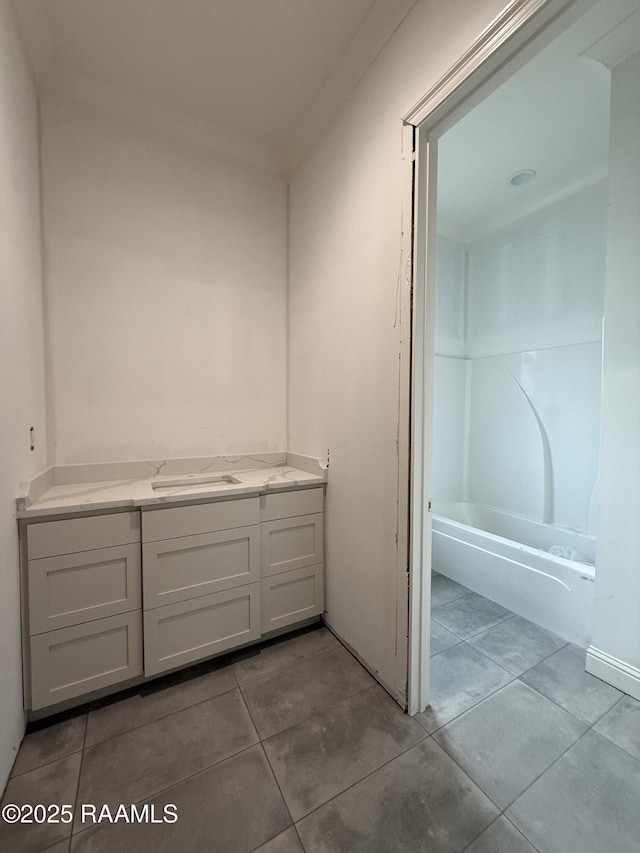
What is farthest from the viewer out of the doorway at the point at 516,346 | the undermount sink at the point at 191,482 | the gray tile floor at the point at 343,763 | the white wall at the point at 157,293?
the undermount sink at the point at 191,482

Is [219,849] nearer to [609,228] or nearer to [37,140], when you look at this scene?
[609,228]

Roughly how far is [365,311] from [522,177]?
197cm

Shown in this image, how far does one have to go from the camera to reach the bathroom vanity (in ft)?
4.30

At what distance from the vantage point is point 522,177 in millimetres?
2400

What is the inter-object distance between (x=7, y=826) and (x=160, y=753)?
41 centimetres

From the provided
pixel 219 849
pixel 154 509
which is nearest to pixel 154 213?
pixel 154 509

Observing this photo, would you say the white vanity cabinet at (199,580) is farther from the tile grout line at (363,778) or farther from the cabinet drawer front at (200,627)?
the tile grout line at (363,778)

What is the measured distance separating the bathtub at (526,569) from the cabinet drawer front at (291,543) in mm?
1134

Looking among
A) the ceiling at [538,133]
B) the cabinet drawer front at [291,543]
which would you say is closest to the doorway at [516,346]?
the ceiling at [538,133]

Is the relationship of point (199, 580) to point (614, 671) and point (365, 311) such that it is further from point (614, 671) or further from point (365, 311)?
point (614, 671)

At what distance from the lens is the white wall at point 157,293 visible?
1719mm

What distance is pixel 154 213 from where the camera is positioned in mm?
1910

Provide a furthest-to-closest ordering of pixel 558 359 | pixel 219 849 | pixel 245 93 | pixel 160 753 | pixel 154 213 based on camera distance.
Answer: pixel 558 359, pixel 154 213, pixel 245 93, pixel 160 753, pixel 219 849

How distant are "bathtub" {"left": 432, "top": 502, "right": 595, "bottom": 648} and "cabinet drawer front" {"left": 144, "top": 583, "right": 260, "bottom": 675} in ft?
4.95
